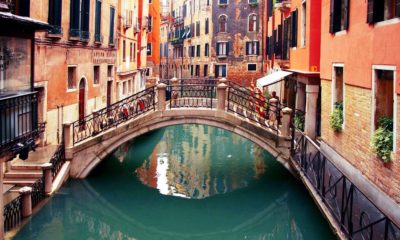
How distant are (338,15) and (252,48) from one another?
34.7m

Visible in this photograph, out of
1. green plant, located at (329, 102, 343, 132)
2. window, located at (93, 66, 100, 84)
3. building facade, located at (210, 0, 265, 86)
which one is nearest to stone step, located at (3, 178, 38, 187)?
green plant, located at (329, 102, 343, 132)

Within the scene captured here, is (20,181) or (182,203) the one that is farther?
(182,203)

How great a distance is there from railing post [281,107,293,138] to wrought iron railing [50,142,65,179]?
21.4ft

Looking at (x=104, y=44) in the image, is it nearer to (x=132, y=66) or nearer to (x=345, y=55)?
(x=132, y=66)

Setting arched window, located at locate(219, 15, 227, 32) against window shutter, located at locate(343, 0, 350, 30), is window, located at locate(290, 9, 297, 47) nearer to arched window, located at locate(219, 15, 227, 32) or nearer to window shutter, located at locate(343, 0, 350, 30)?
window shutter, located at locate(343, 0, 350, 30)

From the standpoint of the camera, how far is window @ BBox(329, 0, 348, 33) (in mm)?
12244

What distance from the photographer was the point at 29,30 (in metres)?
9.73

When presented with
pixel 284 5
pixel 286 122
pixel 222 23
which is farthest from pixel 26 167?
pixel 222 23

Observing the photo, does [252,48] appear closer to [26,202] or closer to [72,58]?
[72,58]

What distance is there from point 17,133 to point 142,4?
83.7 feet

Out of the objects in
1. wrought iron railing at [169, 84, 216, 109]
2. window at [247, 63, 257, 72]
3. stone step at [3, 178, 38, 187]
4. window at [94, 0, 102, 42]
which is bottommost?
stone step at [3, 178, 38, 187]

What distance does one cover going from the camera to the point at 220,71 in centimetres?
4831

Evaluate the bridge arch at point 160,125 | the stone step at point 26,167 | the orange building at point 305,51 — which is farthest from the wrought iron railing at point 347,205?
the stone step at point 26,167

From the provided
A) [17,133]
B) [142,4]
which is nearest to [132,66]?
[142,4]
